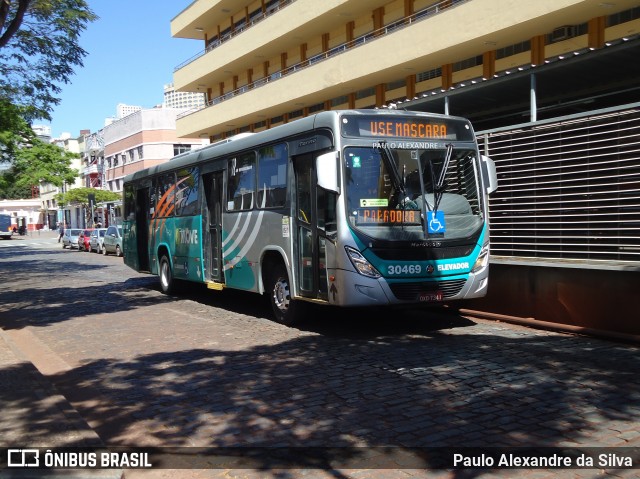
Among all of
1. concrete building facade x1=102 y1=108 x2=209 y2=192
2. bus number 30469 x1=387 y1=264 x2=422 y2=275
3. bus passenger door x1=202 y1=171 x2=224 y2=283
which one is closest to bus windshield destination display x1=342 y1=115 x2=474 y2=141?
bus number 30469 x1=387 y1=264 x2=422 y2=275

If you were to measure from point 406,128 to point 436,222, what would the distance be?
1.38m

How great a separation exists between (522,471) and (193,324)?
7253mm

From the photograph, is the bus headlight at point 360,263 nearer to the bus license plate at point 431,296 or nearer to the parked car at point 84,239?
the bus license plate at point 431,296

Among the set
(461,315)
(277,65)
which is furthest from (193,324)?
(277,65)

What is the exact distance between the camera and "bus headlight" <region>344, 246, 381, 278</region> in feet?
27.0

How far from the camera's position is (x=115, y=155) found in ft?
210

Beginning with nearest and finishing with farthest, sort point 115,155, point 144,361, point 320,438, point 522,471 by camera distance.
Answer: point 522,471
point 320,438
point 144,361
point 115,155

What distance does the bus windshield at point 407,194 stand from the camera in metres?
8.40

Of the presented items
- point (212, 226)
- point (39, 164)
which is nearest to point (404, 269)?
point (212, 226)

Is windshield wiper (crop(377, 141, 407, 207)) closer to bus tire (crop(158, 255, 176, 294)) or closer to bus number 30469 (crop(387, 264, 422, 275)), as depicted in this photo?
bus number 30469 (crop(387, 264, 422, 275))

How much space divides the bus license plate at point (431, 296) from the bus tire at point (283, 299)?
1986mm

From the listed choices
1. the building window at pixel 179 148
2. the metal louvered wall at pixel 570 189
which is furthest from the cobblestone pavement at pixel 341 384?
the building window at pixel 179 148

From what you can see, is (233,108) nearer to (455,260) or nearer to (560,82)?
(560,82)

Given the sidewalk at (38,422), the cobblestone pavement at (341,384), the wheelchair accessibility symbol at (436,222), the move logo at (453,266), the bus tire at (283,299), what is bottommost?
the cobblestone pavement at (341,384)
